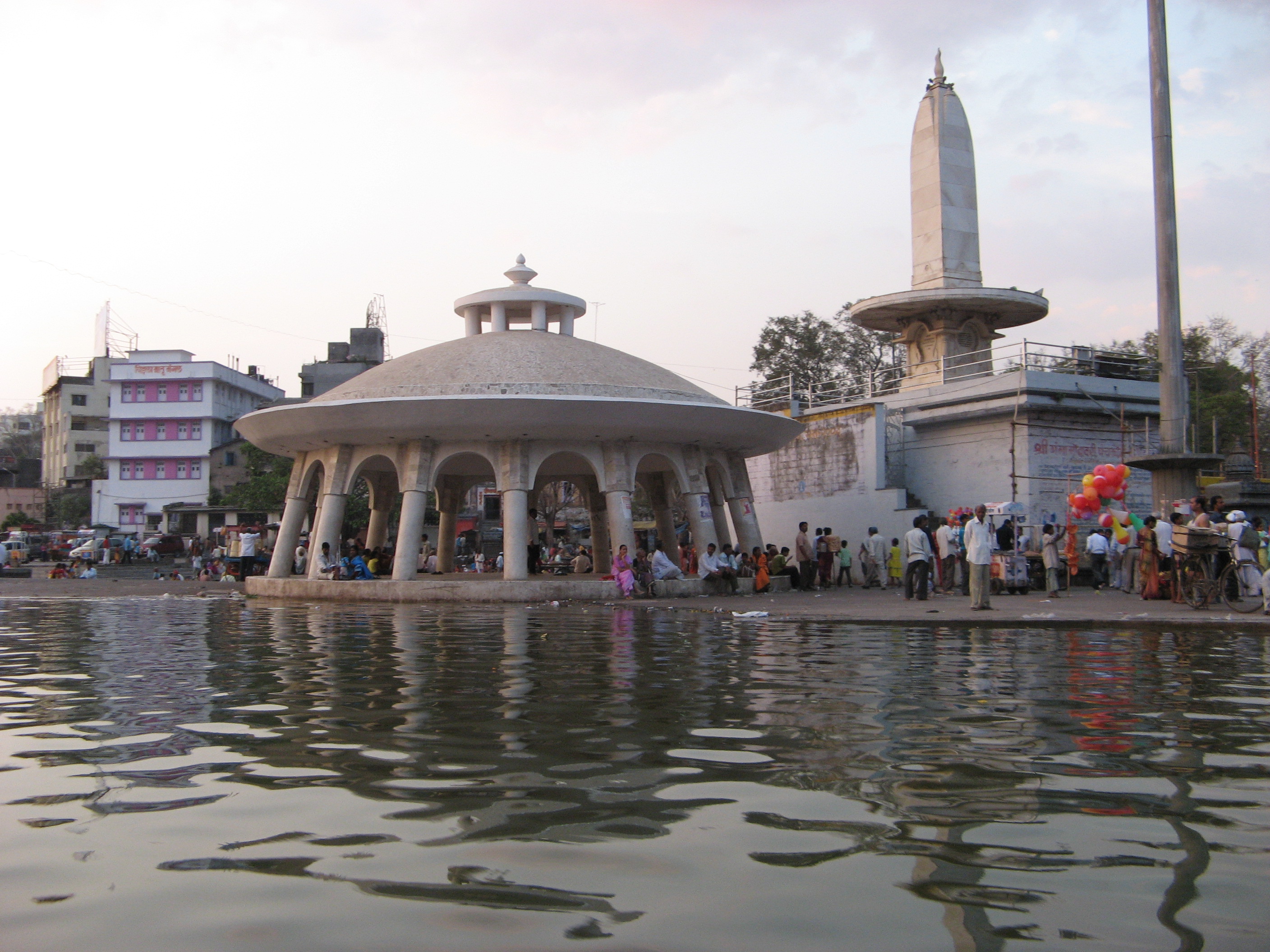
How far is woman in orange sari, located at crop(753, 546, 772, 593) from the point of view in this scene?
23.3 m

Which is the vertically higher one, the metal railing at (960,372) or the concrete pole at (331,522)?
the metal railing at (960,372)

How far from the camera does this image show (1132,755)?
5016mm

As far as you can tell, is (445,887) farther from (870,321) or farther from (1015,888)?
(870,321)

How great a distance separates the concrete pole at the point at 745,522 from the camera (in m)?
26.1

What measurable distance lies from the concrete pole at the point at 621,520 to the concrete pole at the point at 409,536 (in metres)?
Answer: 3.82

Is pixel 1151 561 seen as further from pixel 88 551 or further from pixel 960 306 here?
pixel 88 551

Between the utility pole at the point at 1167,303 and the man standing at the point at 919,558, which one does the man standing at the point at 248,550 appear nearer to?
the man standing at the point at 919,558

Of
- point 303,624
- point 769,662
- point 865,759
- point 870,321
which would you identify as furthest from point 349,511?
point 865,759

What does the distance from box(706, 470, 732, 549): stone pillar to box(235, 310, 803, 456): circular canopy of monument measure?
1600 millimetres

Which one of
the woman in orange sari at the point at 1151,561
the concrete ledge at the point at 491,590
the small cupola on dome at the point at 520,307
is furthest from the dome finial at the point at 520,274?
the woman in orange sari at the point at 1151,561

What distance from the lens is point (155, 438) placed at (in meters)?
64.6

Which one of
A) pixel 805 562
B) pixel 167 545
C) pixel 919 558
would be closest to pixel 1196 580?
pixel 919 558

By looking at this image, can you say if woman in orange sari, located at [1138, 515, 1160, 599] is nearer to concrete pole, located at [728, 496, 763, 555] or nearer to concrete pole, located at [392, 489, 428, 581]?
concrete pole, located at [728, 496, 763, 555]

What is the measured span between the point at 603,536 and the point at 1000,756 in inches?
1012
